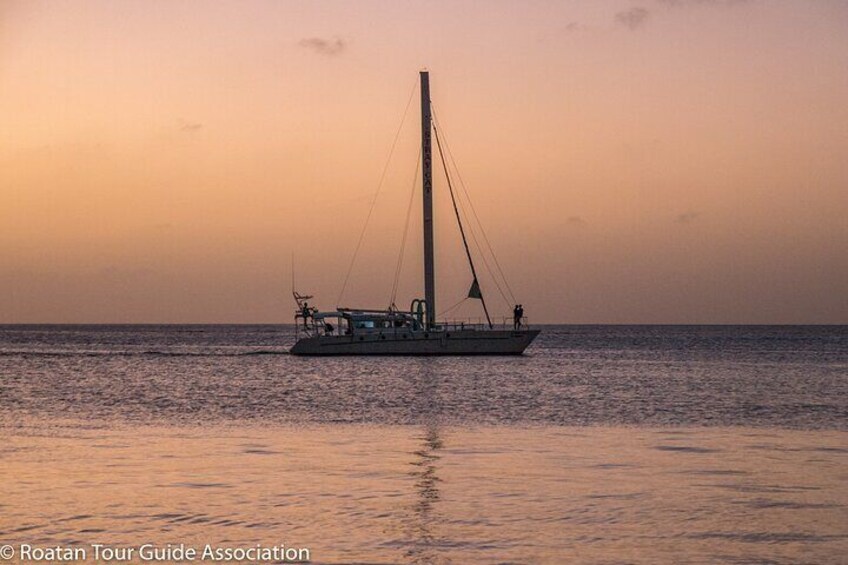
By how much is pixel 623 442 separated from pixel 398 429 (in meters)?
7.11

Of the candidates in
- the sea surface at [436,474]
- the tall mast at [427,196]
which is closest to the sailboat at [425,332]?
→ the tall mast at [427,196]

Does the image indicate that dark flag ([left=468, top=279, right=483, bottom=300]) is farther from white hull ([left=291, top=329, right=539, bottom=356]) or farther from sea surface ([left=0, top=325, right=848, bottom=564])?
sea surface ([left=0, top=325, right=848, bottom=564])

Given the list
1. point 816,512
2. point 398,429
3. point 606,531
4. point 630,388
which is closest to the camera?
point 606,531

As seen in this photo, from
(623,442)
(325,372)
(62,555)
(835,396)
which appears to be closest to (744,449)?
(623,442)

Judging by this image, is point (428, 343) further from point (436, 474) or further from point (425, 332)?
point (436, 474)

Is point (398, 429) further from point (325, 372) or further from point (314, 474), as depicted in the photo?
point (325, 372)

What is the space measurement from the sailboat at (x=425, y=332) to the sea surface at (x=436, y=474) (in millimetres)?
25384

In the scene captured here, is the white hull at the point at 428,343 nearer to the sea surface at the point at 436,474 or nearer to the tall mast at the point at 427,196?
the tall mast at the point at 427,196

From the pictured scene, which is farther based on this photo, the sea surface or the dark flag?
the dark flag

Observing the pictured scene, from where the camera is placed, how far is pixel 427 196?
7725 cm

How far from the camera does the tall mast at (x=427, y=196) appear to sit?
246 ft

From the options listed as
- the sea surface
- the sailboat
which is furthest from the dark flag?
the sea surface

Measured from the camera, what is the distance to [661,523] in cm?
1870

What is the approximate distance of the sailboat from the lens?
76000 mm
